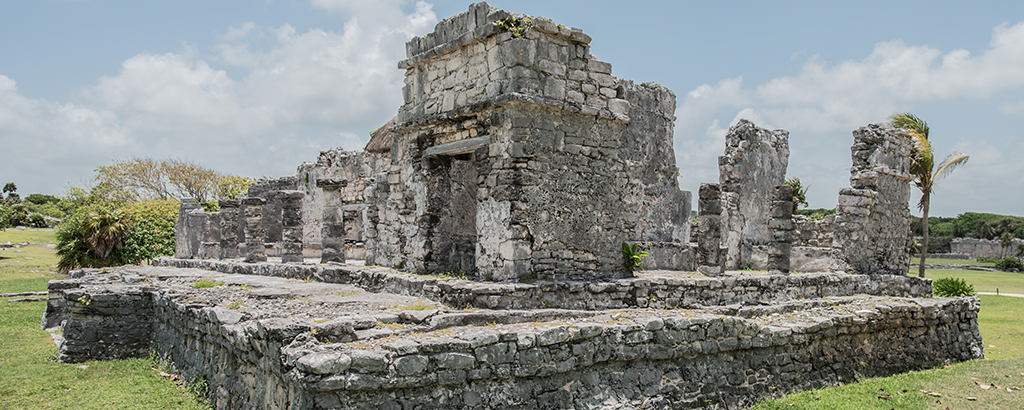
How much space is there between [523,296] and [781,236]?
Result: 190 inches

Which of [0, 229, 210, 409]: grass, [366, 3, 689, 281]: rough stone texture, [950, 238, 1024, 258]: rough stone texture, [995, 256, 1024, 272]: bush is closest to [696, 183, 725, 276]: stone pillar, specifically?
[366, 3, 689, 281]: rough stone texture

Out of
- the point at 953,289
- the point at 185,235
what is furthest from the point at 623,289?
the point at 185,235

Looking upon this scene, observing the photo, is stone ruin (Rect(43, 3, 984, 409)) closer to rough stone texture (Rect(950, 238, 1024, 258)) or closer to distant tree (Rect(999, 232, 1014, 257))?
distant tree (Rect(999, 232, 1014, 257))

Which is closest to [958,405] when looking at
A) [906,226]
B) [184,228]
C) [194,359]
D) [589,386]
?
[589,386]

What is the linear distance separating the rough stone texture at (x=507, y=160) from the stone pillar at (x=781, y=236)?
2.70 meters

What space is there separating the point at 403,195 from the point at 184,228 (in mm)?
10378

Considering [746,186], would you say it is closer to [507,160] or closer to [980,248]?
[507,160]

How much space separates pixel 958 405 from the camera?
21.7 ft

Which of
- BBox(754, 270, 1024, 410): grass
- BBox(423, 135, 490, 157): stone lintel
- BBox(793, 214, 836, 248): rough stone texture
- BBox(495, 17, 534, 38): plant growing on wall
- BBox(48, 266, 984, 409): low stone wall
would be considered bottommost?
BBox(754, 270, 1024, 410): grass

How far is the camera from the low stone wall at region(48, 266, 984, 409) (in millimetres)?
4656

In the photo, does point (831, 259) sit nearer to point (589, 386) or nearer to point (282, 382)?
point (589, 386)

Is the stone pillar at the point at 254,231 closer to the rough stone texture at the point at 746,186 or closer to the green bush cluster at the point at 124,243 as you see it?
the green bush cluster at the point at 124,243

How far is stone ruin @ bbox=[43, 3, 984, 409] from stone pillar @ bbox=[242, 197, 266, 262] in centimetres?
239

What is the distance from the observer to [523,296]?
21.4ft
